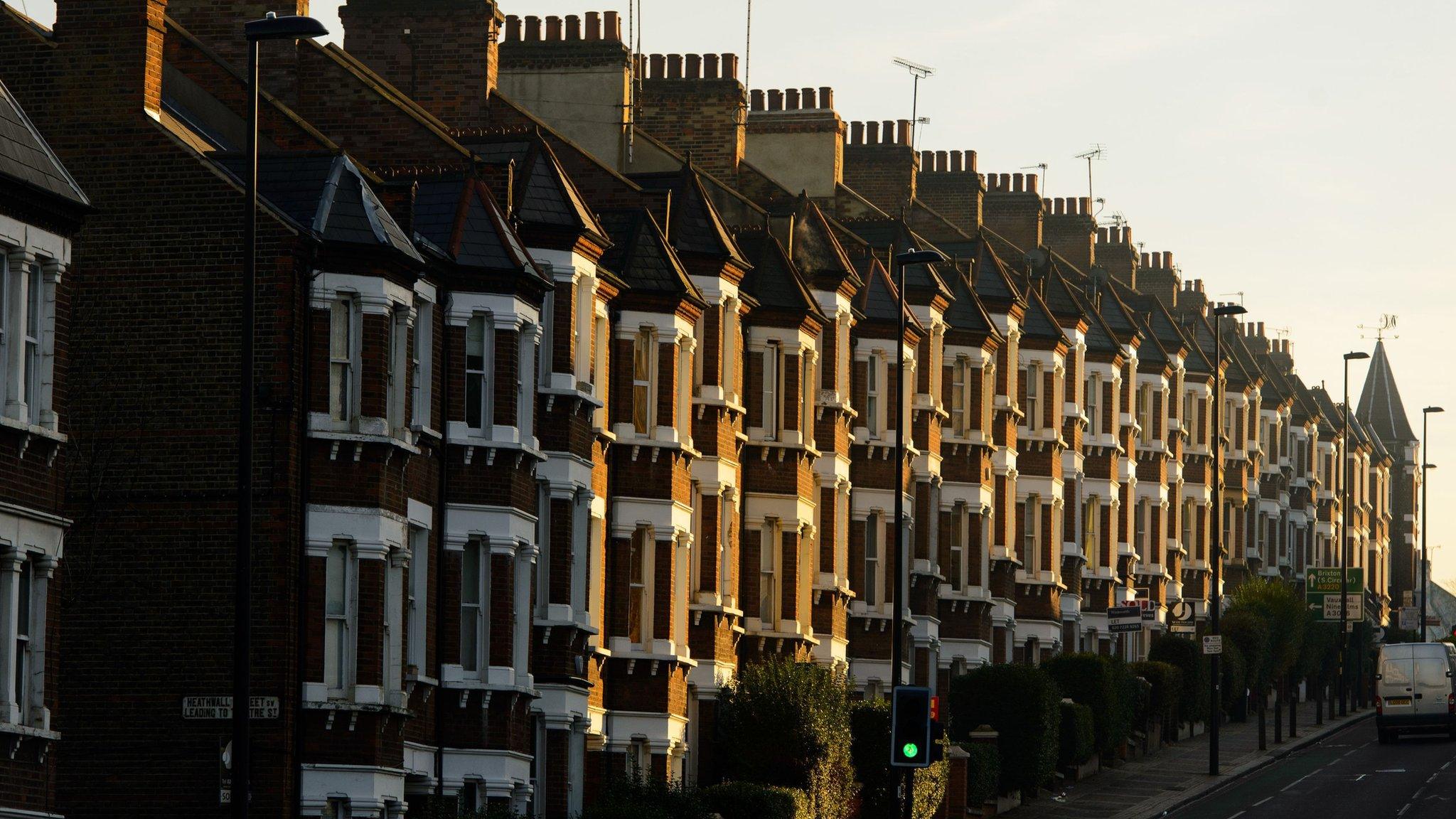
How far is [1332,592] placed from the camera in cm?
9094

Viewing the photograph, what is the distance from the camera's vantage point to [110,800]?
33344mm

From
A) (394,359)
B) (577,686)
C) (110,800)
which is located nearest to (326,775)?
(110,800)

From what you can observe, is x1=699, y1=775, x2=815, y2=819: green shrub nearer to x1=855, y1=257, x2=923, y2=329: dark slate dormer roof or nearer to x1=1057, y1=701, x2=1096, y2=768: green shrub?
x1=855, y1=257, x2=923, y2=329: dark slate dormer roof

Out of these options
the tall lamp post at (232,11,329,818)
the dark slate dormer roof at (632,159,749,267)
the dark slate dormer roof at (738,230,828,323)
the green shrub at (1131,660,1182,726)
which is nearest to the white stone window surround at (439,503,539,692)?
the tall lamp post at (232,11,329,818)

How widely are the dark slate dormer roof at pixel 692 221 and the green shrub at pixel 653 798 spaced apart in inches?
408

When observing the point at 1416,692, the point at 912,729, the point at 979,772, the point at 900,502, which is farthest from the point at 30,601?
the point at 1416,692

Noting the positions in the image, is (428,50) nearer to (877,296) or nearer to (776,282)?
(776,282)

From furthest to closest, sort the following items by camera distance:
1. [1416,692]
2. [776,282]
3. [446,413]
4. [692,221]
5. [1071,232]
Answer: [1071,232]
[1416,692]
[776,282]
[692,221]
[446,413]

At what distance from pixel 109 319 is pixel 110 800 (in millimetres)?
6261

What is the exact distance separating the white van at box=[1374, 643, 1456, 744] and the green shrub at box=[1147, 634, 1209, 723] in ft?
16.9

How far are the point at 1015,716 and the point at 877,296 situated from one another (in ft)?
31.9

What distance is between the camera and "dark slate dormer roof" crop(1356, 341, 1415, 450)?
16000 cm

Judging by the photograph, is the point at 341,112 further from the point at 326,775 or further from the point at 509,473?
the point at 326,775

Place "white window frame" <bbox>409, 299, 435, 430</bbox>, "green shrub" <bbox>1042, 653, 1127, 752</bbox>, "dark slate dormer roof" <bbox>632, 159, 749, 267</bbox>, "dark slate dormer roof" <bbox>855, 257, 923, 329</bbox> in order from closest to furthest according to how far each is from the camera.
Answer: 1. "white window frame" <bbox>409, 299, 435, 430</bbox>
2. "dark slate dormer roof" <bbox>632, 159, 749, 267</bbox>
3. "dark slate dormer roof" <bbox>855, 257, 923, 329</bbox>
4. "green shrub" <bbox>1042, 653, 1127, 752</bbox>
